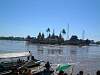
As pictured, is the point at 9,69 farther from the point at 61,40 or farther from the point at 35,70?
the point at 61,40

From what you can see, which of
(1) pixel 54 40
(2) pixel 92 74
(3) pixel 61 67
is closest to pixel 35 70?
(3) pixel 61 67

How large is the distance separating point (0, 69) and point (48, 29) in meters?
152

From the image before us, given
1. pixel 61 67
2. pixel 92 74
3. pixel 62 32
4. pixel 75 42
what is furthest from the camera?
pixel 75 42

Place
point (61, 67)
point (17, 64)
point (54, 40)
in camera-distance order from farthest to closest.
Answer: point (54, 40), point (17, 64), point (61, 67)

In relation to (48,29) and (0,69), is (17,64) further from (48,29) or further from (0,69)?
(48,29)

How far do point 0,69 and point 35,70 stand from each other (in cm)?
430

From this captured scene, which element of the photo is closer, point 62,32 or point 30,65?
point 30,65

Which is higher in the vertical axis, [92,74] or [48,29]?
[48,29]

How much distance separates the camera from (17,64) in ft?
86.3

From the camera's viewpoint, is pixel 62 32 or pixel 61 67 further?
pixel 62 32

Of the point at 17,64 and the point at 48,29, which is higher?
the point at 48,29

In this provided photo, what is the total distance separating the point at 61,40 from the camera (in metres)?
189

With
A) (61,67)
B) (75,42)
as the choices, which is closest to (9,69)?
(61,67)

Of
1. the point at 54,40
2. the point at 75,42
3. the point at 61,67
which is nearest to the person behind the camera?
the point at 61,67
